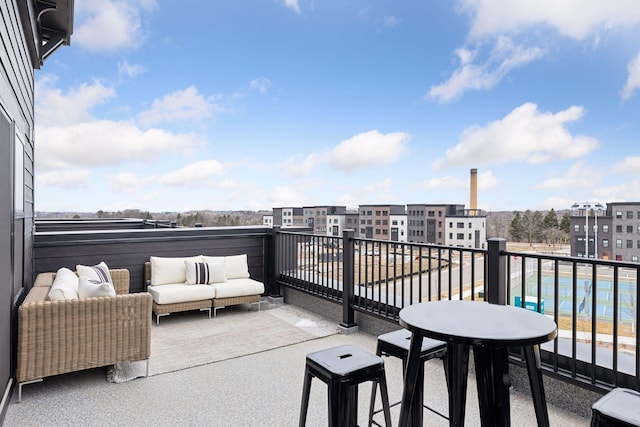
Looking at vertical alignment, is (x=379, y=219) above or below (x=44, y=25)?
below

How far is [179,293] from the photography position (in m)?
4.69

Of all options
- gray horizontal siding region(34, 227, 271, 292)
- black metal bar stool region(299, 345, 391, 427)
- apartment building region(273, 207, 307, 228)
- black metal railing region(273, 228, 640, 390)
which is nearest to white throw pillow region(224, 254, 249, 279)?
gray horizontal siding region(34, 227, 271, 292)

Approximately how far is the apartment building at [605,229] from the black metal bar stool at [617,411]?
6.08 meters

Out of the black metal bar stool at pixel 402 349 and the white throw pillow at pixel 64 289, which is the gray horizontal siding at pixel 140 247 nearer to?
the white throw pillow at pixel 64 289

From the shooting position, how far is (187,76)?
1175cm

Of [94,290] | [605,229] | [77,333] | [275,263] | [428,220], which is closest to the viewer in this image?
[77,333]

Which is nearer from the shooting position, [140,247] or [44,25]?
[44,25]

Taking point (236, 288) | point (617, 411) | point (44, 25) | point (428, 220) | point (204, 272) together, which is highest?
point (44, 25)

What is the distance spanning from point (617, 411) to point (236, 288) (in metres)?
4.41

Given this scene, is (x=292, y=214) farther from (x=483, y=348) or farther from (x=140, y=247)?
(x=483, y=348)

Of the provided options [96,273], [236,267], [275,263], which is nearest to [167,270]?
[236,267]

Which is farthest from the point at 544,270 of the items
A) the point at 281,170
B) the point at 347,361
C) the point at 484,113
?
the point at 484,113

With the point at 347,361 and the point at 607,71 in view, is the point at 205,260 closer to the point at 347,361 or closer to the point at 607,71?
the point at 347,361

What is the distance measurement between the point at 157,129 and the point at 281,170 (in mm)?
6013
